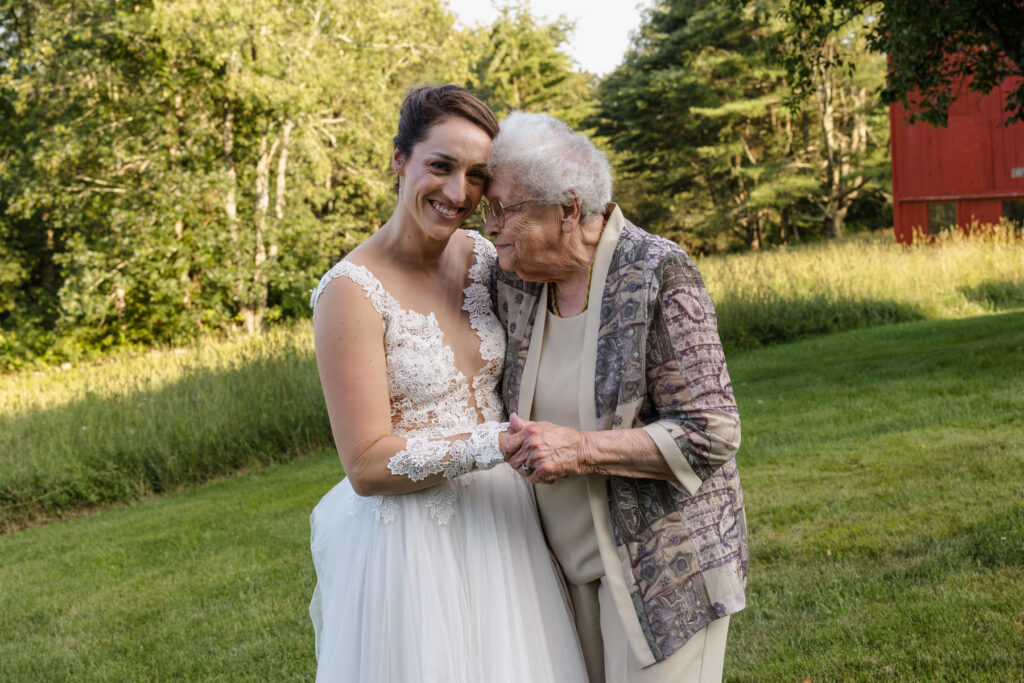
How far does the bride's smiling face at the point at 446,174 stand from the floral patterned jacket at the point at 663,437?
469 millimetres

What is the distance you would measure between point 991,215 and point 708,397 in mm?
21009

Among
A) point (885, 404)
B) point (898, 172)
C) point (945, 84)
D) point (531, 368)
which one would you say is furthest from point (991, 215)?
point (531, 368)

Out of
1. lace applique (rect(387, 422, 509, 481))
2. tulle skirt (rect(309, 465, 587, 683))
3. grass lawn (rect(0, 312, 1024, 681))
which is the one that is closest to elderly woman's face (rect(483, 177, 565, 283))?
lace applique (rect(387, 422, 509, 481))

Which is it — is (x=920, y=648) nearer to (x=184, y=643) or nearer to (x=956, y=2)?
(x=184, y=643)

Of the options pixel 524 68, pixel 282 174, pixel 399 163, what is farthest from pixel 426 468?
pixel 524 68

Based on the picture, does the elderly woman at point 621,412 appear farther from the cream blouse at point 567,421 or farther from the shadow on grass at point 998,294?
the shadow on grass at point 998,294

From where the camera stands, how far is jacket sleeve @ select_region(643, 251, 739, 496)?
2201mm

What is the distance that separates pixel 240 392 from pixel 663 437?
29.2ft

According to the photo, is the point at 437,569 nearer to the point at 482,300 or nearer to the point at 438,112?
the point at 482,300

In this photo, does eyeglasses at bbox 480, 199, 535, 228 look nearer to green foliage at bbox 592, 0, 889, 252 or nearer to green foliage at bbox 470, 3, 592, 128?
green foliage at bbox 592, 0, 889, 252

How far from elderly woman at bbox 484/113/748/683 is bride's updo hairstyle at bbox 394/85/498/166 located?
10 centimetres

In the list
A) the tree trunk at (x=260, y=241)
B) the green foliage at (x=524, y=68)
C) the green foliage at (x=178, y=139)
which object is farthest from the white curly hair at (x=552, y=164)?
the green foliage at (x=524, y=68)

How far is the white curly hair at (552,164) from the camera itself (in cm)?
240

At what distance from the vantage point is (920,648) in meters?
3.91
